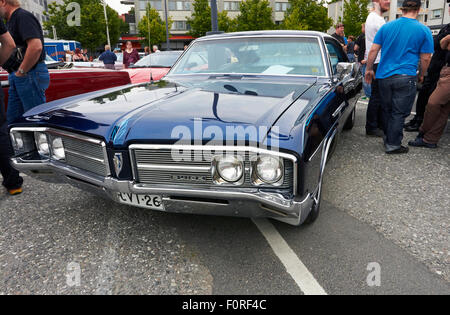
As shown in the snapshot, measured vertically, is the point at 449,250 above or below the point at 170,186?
below

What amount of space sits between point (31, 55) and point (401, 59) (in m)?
4.08

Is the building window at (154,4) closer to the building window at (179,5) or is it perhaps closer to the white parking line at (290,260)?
the building window at (179,5)

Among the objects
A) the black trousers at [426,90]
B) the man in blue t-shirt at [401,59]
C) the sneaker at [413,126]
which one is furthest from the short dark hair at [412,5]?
the sneaker at [413,126]

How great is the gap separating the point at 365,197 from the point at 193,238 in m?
1.66

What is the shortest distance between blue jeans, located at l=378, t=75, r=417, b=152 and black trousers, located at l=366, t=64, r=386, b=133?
64cm

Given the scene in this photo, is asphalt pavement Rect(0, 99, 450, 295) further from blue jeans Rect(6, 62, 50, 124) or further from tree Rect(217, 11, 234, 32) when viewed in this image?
tree Rect(217, 11, 234, 32)

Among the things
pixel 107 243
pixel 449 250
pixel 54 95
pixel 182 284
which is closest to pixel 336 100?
pixel 449 250

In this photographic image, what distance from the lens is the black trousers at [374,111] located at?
4.89m

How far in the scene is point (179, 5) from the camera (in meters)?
50.7

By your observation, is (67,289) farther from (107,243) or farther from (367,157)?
(367,157)

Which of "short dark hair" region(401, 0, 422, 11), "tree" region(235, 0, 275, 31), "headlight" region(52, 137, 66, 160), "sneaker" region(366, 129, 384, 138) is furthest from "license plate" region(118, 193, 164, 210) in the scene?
"tree" region(235, 0, 275, 31)

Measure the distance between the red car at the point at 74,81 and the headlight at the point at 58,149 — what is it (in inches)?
98.9

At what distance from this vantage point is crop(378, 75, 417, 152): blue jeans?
3998 millimetres

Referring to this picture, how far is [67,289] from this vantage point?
75.9 inches
